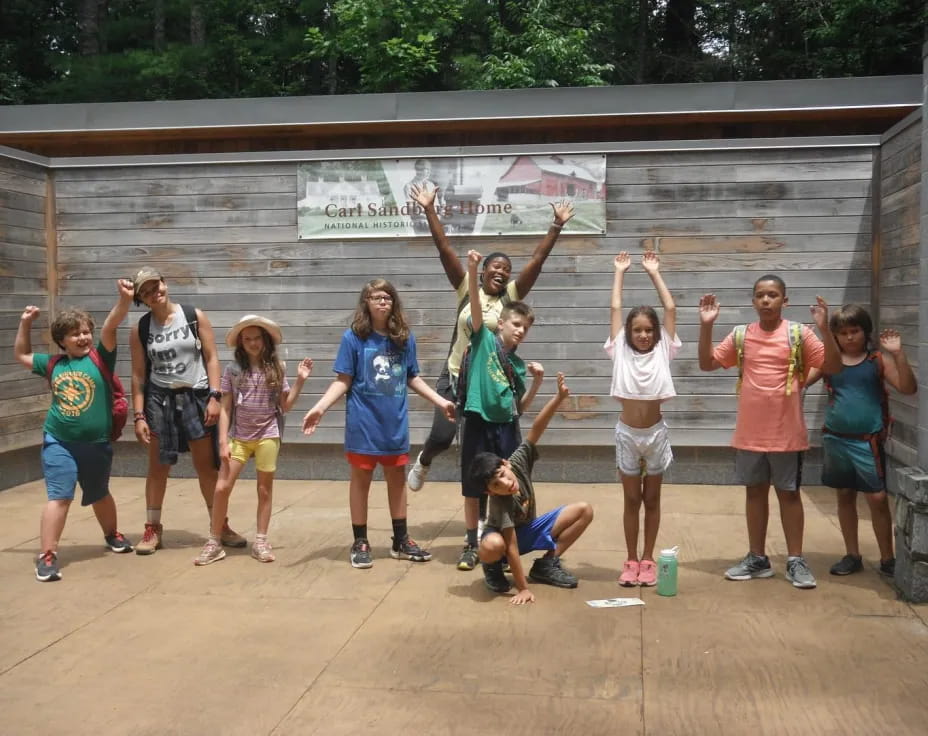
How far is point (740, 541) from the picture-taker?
21.5 feet

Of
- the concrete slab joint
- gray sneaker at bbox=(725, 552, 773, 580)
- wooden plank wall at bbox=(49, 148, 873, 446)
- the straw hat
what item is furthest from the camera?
wooden plank wall at bbox=(49, 148, 873, 446)

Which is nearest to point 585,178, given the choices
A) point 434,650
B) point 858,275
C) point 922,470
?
point 858,275

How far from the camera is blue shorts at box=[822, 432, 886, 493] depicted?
5532 mm

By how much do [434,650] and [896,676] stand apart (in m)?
1.88

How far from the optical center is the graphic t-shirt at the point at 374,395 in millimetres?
5930

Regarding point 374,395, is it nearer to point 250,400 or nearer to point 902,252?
point 250,400

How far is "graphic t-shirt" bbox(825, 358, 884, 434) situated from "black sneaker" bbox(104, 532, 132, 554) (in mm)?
4183

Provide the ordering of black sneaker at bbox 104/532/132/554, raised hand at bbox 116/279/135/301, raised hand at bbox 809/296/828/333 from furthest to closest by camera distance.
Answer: black sneaker at bbox 104/532/132/554 < raised hand at bbox 116/279/135/301 < raised hand at bbox 809/296/828/333

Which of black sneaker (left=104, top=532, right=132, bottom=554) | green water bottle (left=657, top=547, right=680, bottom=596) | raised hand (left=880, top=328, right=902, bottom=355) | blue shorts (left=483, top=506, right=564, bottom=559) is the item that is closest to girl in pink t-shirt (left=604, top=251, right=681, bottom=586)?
green water bottle (left=657, top=547, right=680, bottom=596)

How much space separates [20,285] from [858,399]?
6545mm

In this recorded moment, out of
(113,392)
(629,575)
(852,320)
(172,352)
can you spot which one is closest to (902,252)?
(852,320)

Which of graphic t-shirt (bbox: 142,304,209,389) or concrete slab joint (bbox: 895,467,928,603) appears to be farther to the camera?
graphic t-shirt (bbox: 142,304,209,389)

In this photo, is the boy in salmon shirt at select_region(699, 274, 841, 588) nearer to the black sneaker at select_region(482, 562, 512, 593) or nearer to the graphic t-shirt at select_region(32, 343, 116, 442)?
the black sneaker at select_region(482, 562, 512, 593)

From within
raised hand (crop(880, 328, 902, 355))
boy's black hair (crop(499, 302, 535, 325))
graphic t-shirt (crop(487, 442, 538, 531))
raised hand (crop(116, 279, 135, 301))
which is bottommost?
graphic t-shirt (crop(487, 442, 538, 531))
